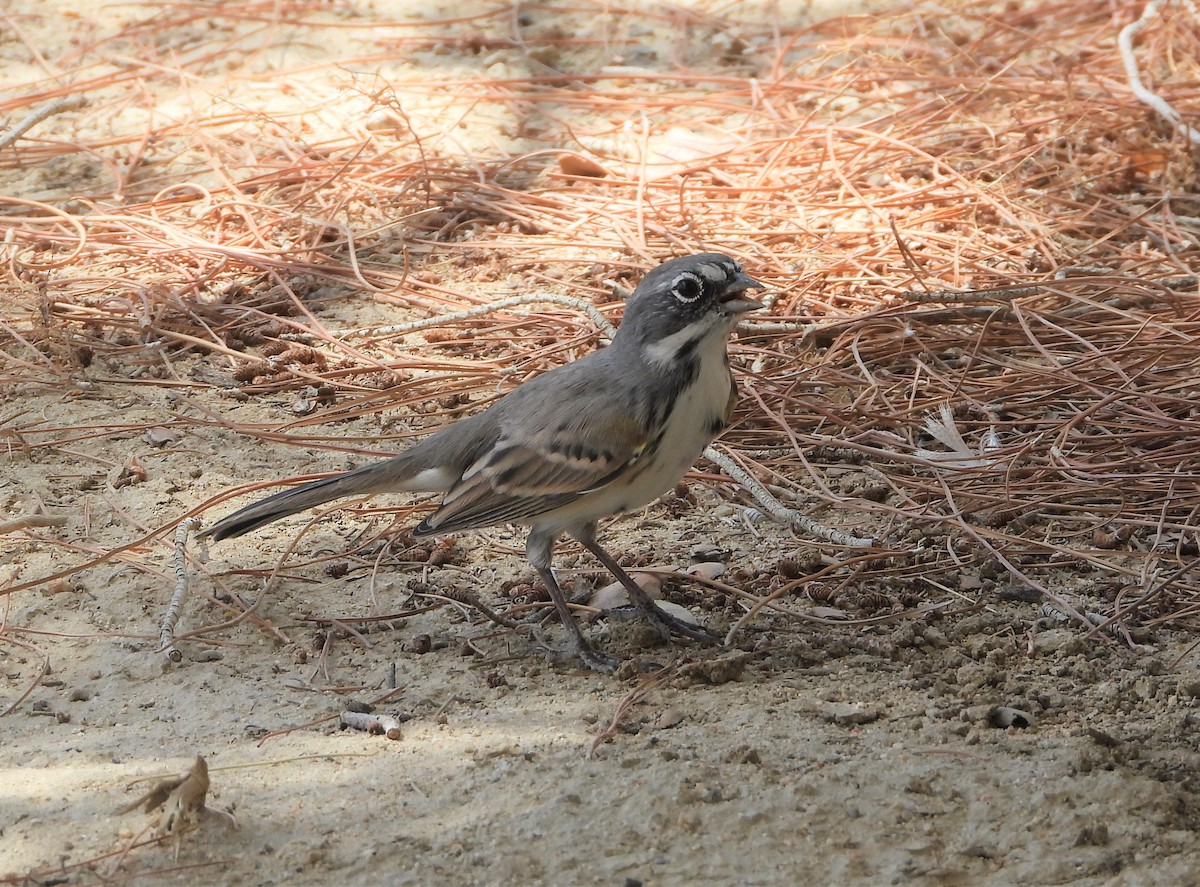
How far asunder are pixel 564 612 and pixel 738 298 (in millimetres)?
1157

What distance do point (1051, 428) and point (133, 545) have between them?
3.54m

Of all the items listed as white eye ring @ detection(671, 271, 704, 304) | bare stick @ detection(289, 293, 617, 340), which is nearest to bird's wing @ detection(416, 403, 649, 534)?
white eye ring @ detection(671, 271, 704, 304)

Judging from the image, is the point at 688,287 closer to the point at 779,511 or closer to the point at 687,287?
the point at 687,287

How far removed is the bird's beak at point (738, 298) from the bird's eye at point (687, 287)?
0.30 feet

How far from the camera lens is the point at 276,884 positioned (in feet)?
10.6

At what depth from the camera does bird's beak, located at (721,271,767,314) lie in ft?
13.9

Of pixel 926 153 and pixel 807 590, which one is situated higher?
pixel 926 153

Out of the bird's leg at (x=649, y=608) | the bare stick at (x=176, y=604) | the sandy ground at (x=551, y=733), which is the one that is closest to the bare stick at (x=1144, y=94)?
the sandy ground at (x=551, y=733)

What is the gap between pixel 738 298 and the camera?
4309 millimetres

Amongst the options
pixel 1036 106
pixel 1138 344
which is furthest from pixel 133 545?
pixel 1036 106

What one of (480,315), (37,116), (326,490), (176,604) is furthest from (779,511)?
(37,116)

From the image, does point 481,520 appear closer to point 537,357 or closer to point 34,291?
point 537,357

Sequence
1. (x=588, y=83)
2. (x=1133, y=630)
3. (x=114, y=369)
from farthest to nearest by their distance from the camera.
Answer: (x=588, y=83), (x=114, y=369), (x=1133, y=630)

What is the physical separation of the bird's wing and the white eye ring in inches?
15.7
